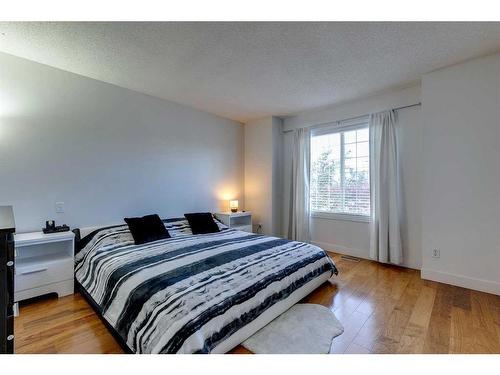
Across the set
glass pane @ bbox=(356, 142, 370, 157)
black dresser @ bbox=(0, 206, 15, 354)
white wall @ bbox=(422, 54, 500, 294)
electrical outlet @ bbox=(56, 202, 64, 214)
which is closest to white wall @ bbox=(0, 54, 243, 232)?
electrical outlet @ bbox=(56, 202, 64, 214)

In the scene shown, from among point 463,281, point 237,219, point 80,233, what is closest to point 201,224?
point 237,219

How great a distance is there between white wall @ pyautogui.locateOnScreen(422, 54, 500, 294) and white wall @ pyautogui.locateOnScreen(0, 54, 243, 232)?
3345mm

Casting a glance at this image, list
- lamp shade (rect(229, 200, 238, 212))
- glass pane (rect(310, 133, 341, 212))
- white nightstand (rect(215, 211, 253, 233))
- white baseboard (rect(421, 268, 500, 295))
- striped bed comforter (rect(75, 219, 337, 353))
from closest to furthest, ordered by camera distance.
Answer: striped bed comforter (rect(75, 219, 337, 353))
white baseboard (rect(421, 268, 500, 295))
glass pane (rect(310, 133, 341, 212))
white nightstand (rect(215, 211, 253, 233))
lamp shade (rect(229, 200, 238, 212))

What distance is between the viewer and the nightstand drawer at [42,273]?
7.35ft

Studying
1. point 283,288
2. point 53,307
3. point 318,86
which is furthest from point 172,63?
point 53,307

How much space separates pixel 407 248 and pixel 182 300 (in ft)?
10.6

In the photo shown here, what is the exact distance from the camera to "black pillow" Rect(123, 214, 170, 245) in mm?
2829

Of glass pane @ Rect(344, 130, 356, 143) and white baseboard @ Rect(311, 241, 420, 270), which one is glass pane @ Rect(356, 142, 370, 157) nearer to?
glass pane @ Rect(344, 130, 356, 143)

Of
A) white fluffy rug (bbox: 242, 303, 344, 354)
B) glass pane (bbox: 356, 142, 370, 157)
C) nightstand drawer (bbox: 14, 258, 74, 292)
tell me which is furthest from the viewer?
glass pane (bbox: 356, 142, 370, 157)

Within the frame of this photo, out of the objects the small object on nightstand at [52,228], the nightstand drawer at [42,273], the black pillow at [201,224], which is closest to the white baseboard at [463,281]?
the black pillow at [201,224]

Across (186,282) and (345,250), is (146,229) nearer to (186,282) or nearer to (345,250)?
(186,282)

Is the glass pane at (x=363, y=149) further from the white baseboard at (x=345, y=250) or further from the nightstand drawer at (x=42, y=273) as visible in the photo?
the nightstand drawer at (x=42, y=273)

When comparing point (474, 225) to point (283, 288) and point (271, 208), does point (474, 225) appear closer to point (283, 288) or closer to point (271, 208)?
point (283, 288)
